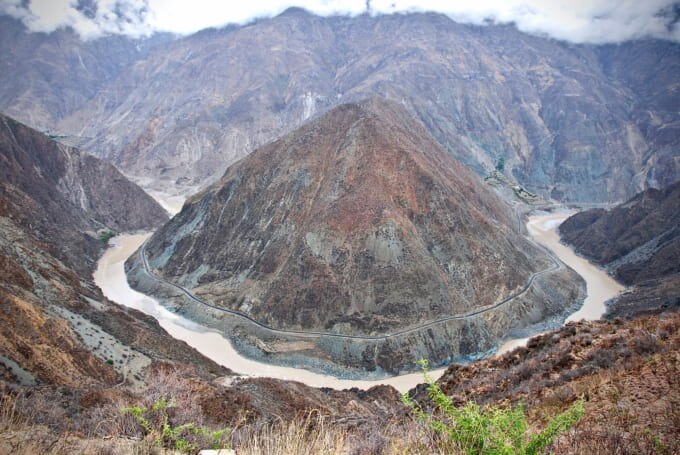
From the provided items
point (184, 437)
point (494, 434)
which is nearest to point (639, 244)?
point (494, 434)

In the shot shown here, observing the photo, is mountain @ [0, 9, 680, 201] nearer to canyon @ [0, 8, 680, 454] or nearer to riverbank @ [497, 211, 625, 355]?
canyon @ [0, 8, 680, 454]

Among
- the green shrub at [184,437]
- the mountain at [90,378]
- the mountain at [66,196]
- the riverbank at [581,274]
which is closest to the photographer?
the green shrub at [184,437]

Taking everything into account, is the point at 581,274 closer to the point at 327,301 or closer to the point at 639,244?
the point at 639,244

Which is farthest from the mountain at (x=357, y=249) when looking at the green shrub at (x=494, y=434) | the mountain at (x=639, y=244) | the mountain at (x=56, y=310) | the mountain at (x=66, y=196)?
the green shrub at (x=494, y=434)

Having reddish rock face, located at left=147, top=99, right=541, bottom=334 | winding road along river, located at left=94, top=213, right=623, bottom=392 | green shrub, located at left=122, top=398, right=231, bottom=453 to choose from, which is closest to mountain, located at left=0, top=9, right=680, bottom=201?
winding road along river, located at left=94, top=213, right=623, bottom=392

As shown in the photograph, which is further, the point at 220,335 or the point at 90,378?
the point at 220,335

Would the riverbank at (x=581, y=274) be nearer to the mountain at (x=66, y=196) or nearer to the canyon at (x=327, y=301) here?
the canyon at (x=327, y=301)
